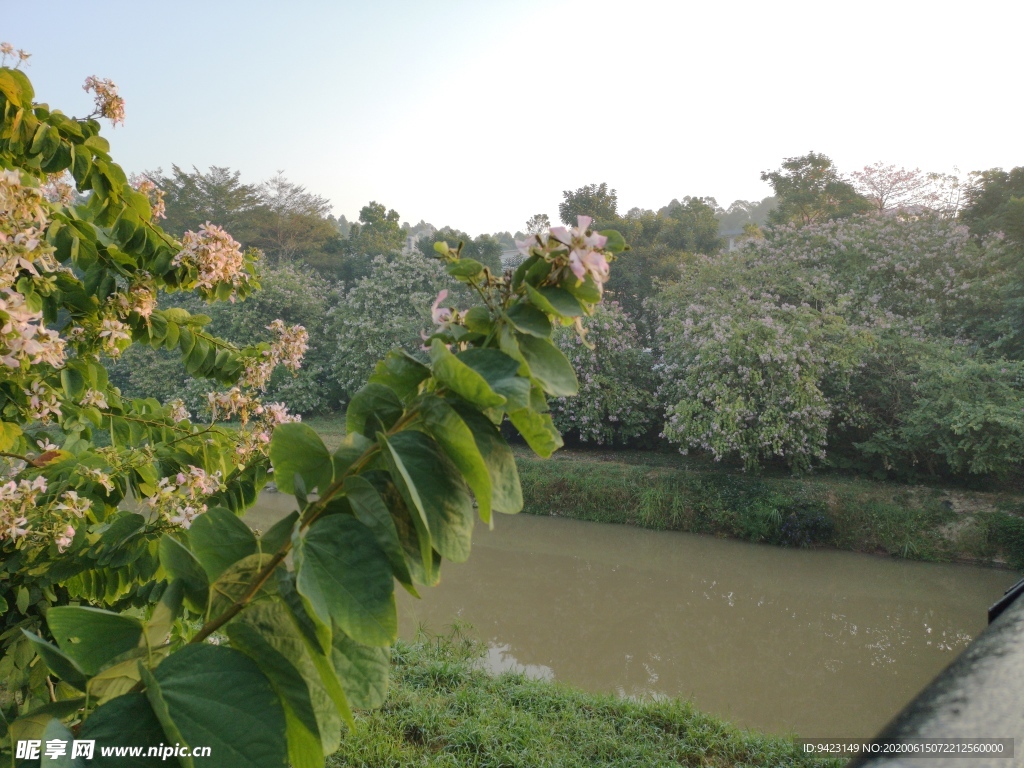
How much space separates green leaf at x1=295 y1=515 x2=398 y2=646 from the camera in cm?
35

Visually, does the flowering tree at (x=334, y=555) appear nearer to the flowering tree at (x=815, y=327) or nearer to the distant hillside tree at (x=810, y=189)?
the flowering tree at (x=815, y=327)

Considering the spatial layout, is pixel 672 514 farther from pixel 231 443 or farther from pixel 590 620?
pixel 231 443

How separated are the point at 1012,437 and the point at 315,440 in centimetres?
861

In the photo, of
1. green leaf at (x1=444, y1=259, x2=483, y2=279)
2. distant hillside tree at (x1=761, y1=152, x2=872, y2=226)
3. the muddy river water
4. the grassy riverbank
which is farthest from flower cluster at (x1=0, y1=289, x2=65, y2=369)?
distant hillside tree at (x1=761, y1=152, x2=872, y2=226)

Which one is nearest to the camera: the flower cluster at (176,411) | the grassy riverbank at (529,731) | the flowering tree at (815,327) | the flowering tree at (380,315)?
the flower cluster at (176,411)

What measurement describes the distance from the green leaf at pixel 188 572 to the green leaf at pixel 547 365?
0.23 m

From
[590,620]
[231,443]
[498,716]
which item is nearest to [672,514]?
[590,620]

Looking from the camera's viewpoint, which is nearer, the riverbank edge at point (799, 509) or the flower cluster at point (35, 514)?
the flower cluster at point (35, 514)

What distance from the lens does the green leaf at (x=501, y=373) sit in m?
0.38

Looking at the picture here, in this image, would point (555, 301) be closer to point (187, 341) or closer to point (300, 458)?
point (300, 458)

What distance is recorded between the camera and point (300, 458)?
1.46ft

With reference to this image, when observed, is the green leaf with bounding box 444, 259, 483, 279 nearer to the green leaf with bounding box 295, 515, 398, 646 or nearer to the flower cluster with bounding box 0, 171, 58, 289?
the green leaf with bounding box 295, 515, 398, 646

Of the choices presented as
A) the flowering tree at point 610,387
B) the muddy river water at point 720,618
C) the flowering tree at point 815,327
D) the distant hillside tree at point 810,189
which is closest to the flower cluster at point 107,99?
the muddy river water at point 720,618

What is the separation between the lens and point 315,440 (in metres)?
0.45
